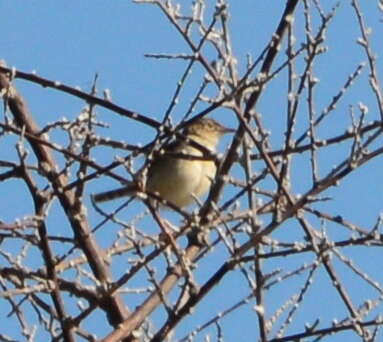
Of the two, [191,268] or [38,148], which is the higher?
[38,148]

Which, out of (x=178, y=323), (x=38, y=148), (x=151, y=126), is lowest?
(x=178, y=323)

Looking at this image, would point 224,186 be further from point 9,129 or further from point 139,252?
point 9,129

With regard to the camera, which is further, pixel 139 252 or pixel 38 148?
pixel 38 148

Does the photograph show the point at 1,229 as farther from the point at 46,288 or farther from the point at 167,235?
the point at 167,235

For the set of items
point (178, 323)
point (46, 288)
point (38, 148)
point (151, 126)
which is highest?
point (38, 148)

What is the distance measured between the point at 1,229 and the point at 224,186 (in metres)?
0.76

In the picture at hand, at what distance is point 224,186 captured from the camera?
5027 millimetres

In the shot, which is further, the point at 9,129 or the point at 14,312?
the point at 14,312

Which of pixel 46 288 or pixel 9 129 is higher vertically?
pixel 9 129

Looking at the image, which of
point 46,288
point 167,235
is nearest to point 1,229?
point 46,288

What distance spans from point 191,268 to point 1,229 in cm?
61

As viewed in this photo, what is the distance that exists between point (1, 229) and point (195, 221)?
1.99 ft

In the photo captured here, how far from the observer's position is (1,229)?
15.7 feet

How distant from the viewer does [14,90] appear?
526 centimetres
